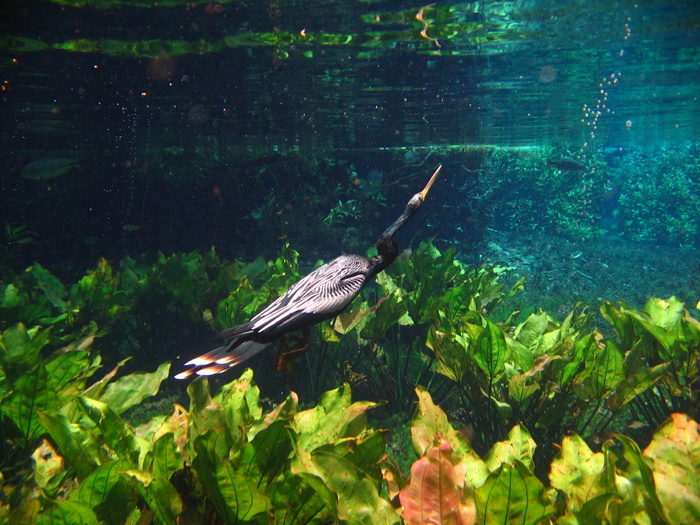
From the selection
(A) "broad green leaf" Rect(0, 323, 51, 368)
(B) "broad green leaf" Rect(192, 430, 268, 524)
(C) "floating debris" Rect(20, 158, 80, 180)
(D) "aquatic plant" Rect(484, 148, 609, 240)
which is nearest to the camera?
(B) "broad green leaf" Rect(192, 430, 268, 524)

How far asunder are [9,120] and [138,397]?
1769cm

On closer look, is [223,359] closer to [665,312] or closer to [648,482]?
[648,482]

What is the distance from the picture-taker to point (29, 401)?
2367mm

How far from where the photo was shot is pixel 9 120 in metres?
14.6

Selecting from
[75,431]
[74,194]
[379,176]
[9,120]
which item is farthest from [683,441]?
[9,120]

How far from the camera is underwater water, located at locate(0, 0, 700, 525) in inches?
67.1

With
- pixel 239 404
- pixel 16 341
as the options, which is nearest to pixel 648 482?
pixel 239 404

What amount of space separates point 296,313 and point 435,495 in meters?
1.19

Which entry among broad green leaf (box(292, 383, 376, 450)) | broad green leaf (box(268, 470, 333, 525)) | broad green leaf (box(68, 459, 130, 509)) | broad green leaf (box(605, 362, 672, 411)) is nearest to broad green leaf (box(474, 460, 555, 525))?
broad green leaf (box(268, 470, 333, 525))

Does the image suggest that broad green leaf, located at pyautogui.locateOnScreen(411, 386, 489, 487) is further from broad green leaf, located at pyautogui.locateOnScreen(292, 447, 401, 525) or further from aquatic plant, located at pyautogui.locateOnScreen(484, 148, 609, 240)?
aquatic plant, located at pyautogui.locateOnScreen(484, 148, 609, 240)

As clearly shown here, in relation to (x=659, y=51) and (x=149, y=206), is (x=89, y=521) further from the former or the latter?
(x=659, y=51)

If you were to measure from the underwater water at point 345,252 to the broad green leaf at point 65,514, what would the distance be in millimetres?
10

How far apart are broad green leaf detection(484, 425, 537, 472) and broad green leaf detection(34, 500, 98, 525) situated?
183 cm

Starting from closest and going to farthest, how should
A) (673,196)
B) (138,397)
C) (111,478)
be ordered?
(111,478), (138,397), (673,196)
